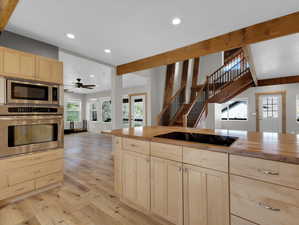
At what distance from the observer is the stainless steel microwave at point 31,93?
80.3 inches

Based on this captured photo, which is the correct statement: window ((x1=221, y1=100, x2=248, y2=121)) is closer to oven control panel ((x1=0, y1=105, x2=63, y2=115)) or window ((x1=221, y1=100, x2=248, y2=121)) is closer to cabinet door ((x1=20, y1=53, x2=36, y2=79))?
oven control panel ((x1=0, y1=105, x2=63, y2=115))

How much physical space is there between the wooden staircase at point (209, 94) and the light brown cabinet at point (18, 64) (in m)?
3.79

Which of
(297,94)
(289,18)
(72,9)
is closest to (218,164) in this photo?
(289,18)

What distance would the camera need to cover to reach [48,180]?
93.0 inches

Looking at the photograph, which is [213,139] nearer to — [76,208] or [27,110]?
[76,208]

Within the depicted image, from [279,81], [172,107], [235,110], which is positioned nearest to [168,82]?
[172,107]

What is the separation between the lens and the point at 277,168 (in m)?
1.03

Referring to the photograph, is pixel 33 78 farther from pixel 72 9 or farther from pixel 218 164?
pixel 218 164

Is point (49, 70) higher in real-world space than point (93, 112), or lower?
higher

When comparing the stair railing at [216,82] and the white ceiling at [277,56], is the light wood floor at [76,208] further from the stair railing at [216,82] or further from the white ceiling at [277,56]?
the white ceiling at [277,56]

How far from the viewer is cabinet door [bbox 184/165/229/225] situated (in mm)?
1257

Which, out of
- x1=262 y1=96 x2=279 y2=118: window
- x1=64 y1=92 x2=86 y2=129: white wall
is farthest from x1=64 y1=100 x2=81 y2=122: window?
x1=262 y1=96 x2=279 y2=118: window

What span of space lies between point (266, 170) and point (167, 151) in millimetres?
810

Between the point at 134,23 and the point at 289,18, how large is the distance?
2200 millimetres
